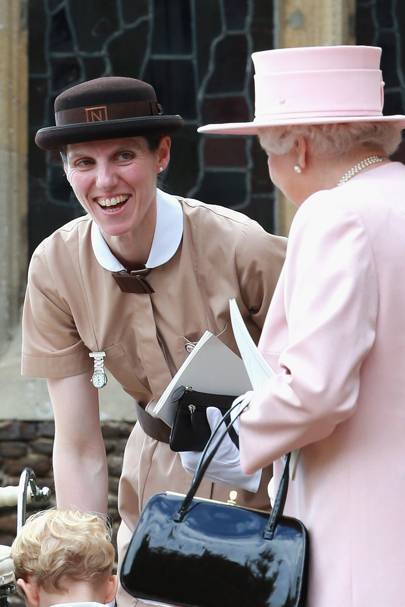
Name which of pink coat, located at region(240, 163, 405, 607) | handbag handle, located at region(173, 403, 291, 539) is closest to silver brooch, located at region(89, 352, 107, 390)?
handbag handle, located at region(173, 403, 291, 539)

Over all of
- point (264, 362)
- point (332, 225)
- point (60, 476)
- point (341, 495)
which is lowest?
point (60, 476)

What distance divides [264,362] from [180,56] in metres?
4.84

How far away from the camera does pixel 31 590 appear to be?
→ 393cm

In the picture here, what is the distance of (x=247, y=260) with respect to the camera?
462cm

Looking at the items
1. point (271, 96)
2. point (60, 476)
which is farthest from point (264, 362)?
point (60, 476)

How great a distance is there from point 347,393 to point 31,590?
0.98 meters

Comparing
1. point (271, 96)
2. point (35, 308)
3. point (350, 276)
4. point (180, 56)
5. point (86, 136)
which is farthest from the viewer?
point (180, 56)

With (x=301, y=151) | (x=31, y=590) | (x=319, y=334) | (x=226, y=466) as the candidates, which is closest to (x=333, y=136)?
(x=301, y=151)

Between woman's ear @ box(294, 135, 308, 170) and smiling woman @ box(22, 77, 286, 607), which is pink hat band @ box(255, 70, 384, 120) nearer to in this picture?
woman's ear @ box(294, 135, 308, 170)

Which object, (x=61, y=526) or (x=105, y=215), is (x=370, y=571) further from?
(x=105, y=215)

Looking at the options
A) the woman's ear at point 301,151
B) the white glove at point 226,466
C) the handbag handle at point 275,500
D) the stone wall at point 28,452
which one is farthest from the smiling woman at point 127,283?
the stone wall at point 28,452

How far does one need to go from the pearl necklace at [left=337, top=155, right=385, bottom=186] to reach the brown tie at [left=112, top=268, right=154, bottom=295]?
3.37 ft

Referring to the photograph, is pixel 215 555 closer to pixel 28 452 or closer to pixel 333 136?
pixel 333 136

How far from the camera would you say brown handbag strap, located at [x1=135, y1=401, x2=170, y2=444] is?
4.69 meters
